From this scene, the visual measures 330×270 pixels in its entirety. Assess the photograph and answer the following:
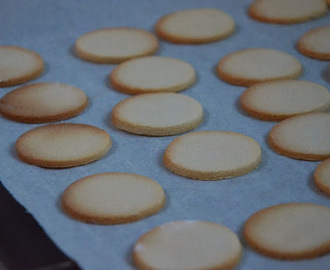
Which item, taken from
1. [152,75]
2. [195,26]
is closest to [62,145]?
[152,75]

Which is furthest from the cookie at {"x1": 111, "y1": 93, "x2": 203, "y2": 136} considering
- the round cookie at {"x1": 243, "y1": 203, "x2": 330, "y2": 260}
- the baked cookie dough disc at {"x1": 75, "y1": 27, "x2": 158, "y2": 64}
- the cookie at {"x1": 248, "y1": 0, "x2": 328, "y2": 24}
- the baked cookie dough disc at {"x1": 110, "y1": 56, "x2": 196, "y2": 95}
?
the cookie at {"x1": 248, "y1": 0, "x2": 328, "y2": 24}

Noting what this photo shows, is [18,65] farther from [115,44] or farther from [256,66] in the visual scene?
[256,66]

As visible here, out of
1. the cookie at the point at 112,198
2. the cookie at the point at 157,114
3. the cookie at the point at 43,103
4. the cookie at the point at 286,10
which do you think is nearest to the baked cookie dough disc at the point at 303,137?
the cookie at the point at 157,114

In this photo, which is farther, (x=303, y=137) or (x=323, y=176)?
(x=303, y=137)

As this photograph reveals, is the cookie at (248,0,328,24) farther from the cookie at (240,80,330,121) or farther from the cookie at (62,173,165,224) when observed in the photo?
the cookie at (62,173,165,224)

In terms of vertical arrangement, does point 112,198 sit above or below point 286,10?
below
